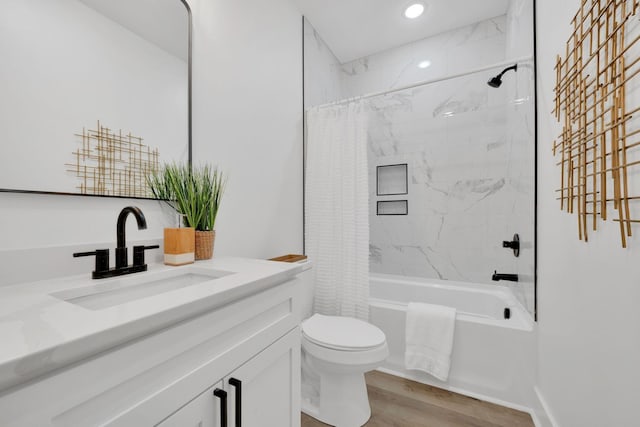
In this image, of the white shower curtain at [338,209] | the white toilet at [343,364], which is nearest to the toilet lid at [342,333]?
the white toilet at [343,364]

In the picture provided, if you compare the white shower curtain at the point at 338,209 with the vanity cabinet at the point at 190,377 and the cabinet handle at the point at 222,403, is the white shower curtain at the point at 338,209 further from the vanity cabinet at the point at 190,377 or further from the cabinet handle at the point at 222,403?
the cabinet handle at the point at 222,403

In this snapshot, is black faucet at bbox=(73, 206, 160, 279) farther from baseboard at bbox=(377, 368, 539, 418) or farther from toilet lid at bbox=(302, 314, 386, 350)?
baseboard at bbox=(377, 368, 539, 418)

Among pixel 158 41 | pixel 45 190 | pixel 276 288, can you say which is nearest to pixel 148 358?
pixel 276 288

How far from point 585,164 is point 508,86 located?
1.61 meters

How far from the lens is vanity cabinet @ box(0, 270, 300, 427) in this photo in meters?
0.40

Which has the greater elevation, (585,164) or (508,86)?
(508,86)

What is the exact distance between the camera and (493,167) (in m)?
2.29

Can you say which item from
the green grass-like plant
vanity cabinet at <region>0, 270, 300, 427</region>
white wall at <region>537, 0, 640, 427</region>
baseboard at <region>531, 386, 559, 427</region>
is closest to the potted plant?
the green grass-like plant

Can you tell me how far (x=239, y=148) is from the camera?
1491 mm

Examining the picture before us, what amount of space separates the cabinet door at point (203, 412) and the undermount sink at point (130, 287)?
1.22ft

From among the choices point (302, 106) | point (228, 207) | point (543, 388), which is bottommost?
point (543, 388)

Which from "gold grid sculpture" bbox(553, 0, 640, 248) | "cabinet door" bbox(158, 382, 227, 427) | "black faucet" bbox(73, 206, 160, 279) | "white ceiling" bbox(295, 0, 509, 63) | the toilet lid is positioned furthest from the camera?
"white ceiling" bbox(295, 0, 509, 63)

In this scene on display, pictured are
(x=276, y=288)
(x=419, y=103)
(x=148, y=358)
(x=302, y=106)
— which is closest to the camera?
(x=148, y=358)

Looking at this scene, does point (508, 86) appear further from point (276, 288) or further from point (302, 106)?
point (276, 288)
